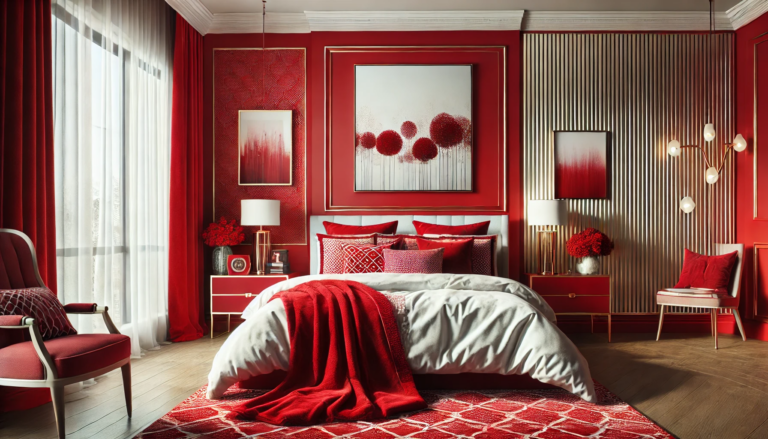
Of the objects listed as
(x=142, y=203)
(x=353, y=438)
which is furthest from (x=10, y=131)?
(x=353, y=438)

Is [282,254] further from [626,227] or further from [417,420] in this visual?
[626,227]

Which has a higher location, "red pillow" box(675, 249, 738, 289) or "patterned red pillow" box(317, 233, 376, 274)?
"patterned red pillow" box(317, 233, 376, 274)

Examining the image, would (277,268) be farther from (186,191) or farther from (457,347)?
(457,347)

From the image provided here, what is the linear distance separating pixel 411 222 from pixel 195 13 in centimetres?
288

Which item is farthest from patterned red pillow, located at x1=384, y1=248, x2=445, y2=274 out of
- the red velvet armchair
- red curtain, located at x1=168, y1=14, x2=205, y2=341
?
the red velvet armchair

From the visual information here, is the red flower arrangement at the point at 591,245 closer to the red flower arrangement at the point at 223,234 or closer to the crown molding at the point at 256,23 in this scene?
the red flower arrangement at the point at 223,234

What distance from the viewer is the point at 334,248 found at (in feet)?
16.4

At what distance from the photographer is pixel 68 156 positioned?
141 inches

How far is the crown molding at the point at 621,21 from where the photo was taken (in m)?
5.58

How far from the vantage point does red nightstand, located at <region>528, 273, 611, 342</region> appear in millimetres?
5195

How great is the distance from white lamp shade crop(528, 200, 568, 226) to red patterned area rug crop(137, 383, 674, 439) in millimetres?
2202

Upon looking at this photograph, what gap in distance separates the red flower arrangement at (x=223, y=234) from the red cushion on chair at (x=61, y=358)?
8.54 ft

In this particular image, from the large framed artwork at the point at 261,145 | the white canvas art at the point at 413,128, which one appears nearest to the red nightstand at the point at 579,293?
the white canvas art at the point at 413,128

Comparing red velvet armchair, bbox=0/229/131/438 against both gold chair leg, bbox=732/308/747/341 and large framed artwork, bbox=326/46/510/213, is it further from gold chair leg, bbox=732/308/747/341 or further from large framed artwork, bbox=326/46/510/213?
gold chair leg, bbox=732/308/747/341
